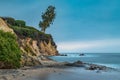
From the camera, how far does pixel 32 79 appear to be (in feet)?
108

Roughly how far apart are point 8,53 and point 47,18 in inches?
4769

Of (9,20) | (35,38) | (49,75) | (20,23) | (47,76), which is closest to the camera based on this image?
(47,76)

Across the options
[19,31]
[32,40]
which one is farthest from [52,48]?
[19,31]

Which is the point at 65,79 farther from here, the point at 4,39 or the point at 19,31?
the point at 19,31

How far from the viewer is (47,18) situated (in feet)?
563

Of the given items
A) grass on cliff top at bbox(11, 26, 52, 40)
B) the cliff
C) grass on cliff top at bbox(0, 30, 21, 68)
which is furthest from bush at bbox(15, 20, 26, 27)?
grass on cliff top at bbox(0, 30, 21, 68)

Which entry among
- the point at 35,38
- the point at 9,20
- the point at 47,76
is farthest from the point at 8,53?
the point at 9,20

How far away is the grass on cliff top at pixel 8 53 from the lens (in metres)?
49.9

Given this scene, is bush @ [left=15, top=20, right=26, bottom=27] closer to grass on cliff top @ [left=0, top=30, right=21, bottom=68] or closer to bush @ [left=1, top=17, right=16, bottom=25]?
bush @ [left=1, top=17, right=16, bottom=25]

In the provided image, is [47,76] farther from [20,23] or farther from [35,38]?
[20,23]

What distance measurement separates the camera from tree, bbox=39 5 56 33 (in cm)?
17150

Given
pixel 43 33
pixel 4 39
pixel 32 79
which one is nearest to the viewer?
pixel 32 79

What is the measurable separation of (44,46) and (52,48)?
15473mm

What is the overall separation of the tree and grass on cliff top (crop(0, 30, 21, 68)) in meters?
116
